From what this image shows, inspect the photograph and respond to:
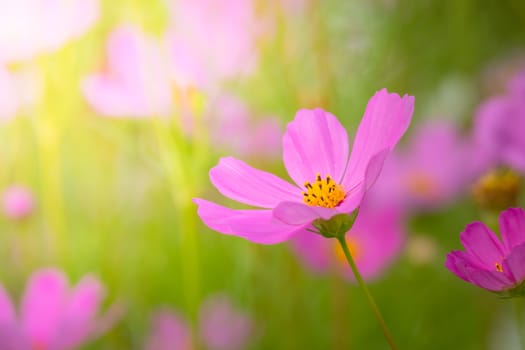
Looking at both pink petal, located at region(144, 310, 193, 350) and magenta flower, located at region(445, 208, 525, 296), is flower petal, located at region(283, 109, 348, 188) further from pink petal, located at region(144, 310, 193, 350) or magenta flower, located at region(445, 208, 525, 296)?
pink petal, located at region(144, 310, 193, 350)

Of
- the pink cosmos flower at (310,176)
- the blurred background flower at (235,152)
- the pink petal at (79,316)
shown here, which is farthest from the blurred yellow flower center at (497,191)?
the pink petal at (79,316)

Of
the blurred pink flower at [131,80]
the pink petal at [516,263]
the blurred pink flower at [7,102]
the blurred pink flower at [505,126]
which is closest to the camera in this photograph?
the pink petal at [516,263]

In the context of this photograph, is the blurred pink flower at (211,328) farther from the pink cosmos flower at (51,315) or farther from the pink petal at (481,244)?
the pink petal at (481,244)

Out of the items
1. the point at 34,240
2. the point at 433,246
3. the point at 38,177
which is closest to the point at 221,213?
the point at 433,246

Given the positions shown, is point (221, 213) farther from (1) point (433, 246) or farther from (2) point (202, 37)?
(1) point (433, 246)

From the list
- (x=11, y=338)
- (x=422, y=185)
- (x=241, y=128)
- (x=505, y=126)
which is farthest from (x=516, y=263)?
(x=422, y=185)

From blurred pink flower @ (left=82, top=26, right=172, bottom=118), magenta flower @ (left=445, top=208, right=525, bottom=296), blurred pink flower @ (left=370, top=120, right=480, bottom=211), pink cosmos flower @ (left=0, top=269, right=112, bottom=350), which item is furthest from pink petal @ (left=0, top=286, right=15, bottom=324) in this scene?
blurred pink flower @ (left=370, top=120, right=480, bottom=211)
